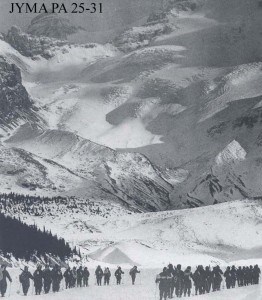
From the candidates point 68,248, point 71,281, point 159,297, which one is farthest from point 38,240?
point 159,297

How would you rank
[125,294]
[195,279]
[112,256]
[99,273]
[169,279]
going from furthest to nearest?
[112,256] → [99,273] → [195,279] → [169,279] → [125,294]

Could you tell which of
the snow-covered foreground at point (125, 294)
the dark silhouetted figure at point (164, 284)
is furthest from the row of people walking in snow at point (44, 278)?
the dark silhouetted figure at point (164, 284)

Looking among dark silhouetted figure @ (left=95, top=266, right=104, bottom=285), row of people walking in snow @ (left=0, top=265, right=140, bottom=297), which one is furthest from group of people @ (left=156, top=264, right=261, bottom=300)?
dark silhouetted figure @ (left=95, top=266, right=104, bottom=285)

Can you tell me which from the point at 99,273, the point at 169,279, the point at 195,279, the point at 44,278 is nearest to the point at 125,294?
the point at 169,279

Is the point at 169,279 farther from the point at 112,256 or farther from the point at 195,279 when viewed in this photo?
the point at 112,256

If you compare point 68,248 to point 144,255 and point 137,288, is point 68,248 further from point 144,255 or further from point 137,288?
point 137,288

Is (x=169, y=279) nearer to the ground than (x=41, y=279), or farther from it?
farther from it

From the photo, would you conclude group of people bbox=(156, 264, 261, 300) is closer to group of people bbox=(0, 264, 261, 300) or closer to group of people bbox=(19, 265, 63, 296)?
group of people bbox=(0, 264, 261, 300)

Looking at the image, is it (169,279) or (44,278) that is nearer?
(169,279)
